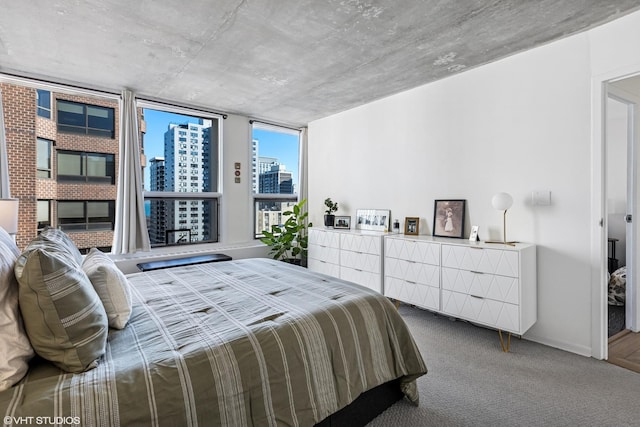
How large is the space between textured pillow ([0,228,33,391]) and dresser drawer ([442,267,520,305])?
284 cm

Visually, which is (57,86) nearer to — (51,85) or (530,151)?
(51,85)

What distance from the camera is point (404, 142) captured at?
3.82 metres

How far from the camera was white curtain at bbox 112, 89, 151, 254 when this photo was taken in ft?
12.1

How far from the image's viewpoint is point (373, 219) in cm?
415

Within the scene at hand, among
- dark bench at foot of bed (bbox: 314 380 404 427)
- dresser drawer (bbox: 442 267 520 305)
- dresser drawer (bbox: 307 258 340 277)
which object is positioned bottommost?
dark bench at foot of bed (bbox: 314 380 404 427)

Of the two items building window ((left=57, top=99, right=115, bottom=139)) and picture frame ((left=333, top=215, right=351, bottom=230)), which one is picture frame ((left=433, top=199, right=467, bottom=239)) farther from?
building window ((left=57, top=99, right=115, bottom=139))

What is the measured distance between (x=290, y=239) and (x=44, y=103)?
135 inches

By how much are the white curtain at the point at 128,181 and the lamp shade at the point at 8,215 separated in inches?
49.6

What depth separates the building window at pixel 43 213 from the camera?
3617 millimetres

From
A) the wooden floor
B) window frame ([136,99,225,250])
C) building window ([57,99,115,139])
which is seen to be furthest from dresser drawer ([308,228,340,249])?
building window ([57,99,115,139])

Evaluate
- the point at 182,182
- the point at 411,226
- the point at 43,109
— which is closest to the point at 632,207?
the point at 411,226

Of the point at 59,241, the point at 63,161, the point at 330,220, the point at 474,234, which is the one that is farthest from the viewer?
the point at 330,220

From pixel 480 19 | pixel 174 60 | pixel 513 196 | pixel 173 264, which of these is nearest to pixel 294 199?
pixel 173 264

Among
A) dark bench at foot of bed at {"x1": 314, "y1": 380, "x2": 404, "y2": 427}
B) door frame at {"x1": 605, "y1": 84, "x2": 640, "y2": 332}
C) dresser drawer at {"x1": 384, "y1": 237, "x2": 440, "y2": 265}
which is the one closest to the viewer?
dark bench at foot of bed at {"x1": 314, "y1": 380, "x2": 404, "y2": 427}
